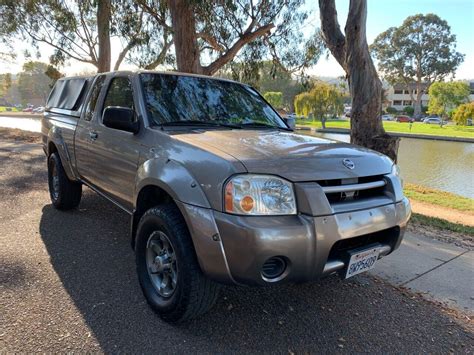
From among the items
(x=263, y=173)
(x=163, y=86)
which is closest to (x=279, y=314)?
(x=263, y=173)

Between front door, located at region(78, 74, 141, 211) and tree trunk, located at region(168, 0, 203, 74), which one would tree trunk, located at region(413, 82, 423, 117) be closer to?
tree trunk, located at region(168, 0, 203, 74)

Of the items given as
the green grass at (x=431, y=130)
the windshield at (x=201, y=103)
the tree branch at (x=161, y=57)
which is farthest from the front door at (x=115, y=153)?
the green grass at (x=431, y=130)

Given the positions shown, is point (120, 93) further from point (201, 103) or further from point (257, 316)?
point (257, 316)

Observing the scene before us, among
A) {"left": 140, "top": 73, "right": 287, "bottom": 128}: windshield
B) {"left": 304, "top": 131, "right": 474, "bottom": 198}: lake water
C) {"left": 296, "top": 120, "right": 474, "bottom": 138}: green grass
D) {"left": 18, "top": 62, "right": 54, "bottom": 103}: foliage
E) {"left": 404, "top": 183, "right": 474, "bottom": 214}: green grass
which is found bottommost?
{"left": 304, "top": 131, "right": 474, "bottom": 198}: lake water

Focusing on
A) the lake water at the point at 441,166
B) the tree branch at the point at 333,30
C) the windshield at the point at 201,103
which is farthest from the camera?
the lake water at the point at 441,166

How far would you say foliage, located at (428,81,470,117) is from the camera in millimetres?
59562

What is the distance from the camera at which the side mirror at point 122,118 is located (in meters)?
3.26

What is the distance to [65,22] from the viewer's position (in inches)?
671

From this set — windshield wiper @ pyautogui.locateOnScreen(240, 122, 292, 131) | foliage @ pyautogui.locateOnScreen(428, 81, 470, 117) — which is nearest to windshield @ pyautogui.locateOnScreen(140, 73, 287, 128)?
windshield wiper @ pyautogui.locateOnScreen(240, 122, 292, 131)

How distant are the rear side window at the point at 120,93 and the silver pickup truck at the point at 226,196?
0.08 ft

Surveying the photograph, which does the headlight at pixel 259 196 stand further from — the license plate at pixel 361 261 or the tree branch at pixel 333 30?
the tree branch at pixel 333 30

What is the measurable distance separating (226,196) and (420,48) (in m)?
85.2

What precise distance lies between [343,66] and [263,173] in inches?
239

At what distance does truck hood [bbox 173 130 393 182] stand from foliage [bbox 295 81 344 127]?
1726 inches
